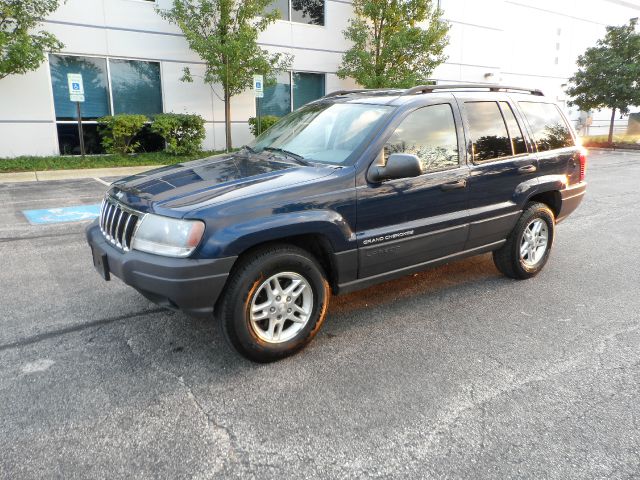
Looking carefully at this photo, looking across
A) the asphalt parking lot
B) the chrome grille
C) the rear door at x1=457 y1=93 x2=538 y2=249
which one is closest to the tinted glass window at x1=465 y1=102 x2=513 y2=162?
the rear door at x1=457 y1=93 x2=538 y2=249

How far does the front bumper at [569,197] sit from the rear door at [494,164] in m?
0.63

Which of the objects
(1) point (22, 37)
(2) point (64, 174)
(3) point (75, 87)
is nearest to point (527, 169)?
(2) point (64, 174)

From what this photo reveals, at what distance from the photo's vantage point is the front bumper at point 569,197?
203 inches

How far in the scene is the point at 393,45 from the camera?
1617 cm

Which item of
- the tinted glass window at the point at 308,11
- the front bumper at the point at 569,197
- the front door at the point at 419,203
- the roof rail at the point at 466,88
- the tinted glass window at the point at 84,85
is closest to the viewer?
the front door at the point at 419,203

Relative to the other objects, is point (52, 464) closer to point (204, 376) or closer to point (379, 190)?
point (204, 376)

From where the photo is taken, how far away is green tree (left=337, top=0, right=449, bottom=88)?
53.9 feet

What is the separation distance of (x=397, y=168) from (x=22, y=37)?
11.4 m

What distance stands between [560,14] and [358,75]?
1822 centimetres

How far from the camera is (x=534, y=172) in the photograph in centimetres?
475

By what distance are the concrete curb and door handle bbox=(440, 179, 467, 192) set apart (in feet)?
31.8

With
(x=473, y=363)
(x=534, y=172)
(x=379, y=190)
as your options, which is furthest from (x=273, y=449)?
(x=534, y=172)

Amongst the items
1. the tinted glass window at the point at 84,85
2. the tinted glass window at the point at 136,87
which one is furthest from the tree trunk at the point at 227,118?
the tinted glass window at the point at 84,85

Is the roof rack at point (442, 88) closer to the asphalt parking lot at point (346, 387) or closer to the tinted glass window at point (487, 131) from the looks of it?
the tinted glass window at point (487, 131)
